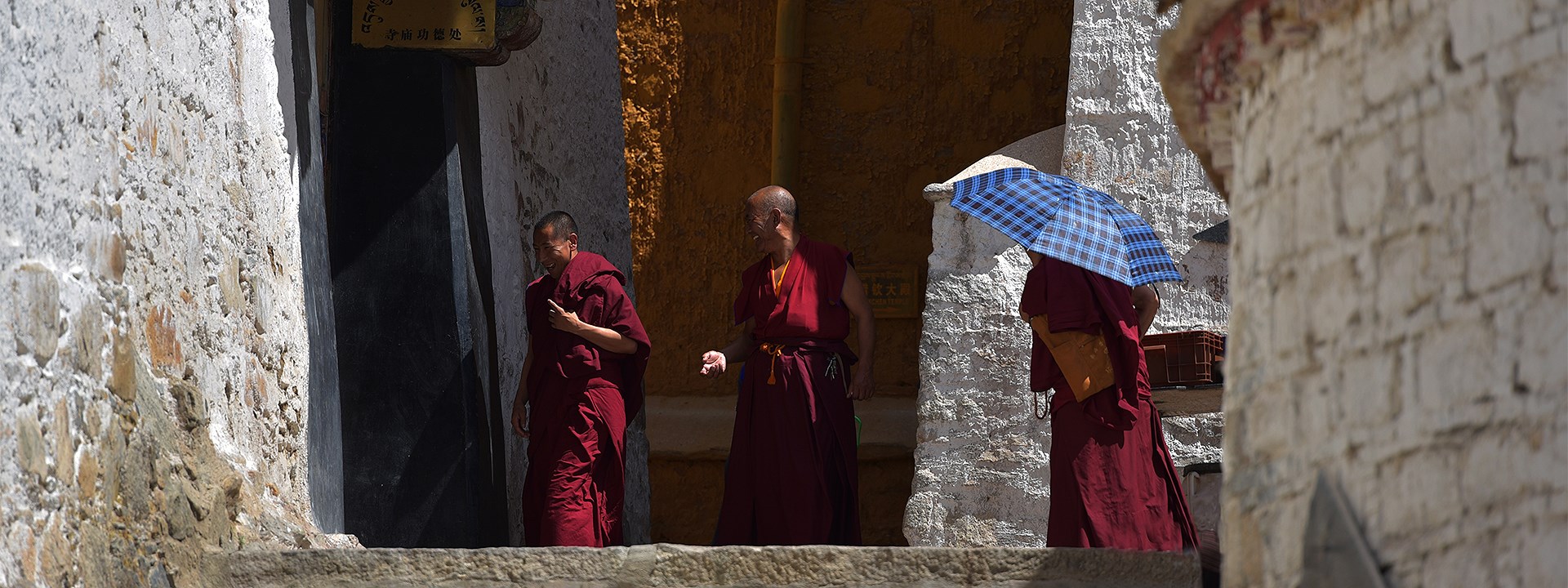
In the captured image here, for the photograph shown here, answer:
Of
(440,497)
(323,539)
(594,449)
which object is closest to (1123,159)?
(594,449)

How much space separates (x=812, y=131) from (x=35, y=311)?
5.92 metres

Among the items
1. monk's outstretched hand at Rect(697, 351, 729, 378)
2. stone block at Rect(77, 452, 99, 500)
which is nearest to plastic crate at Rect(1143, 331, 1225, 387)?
monk's outstretched hand at Rect(697, 351, 729, 378)

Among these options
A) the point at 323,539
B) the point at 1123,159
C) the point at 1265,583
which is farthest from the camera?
the point at 1123,159

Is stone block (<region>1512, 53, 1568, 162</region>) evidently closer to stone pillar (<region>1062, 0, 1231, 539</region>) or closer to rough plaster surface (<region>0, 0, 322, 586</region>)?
rough plaster surface (<region>0, 0, 322, 586</region>)

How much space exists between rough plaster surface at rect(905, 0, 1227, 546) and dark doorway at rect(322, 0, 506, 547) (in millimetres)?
1775

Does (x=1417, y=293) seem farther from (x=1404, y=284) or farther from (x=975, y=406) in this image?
(x=975, y=406)

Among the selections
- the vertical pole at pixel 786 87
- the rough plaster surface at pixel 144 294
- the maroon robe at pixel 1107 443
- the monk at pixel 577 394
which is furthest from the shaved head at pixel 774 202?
the vertical pole at pixel 786 87

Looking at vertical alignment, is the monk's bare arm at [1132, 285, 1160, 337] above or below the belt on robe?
above

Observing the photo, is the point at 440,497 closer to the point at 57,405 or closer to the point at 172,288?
the point at 172,288

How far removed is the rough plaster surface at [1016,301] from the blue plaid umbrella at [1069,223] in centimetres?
102

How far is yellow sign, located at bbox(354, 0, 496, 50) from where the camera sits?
5.54 metres

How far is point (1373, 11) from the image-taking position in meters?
2.13

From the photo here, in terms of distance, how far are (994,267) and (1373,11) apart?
4369 millimetres

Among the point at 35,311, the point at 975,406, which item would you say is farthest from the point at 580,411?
the point at 35,311
